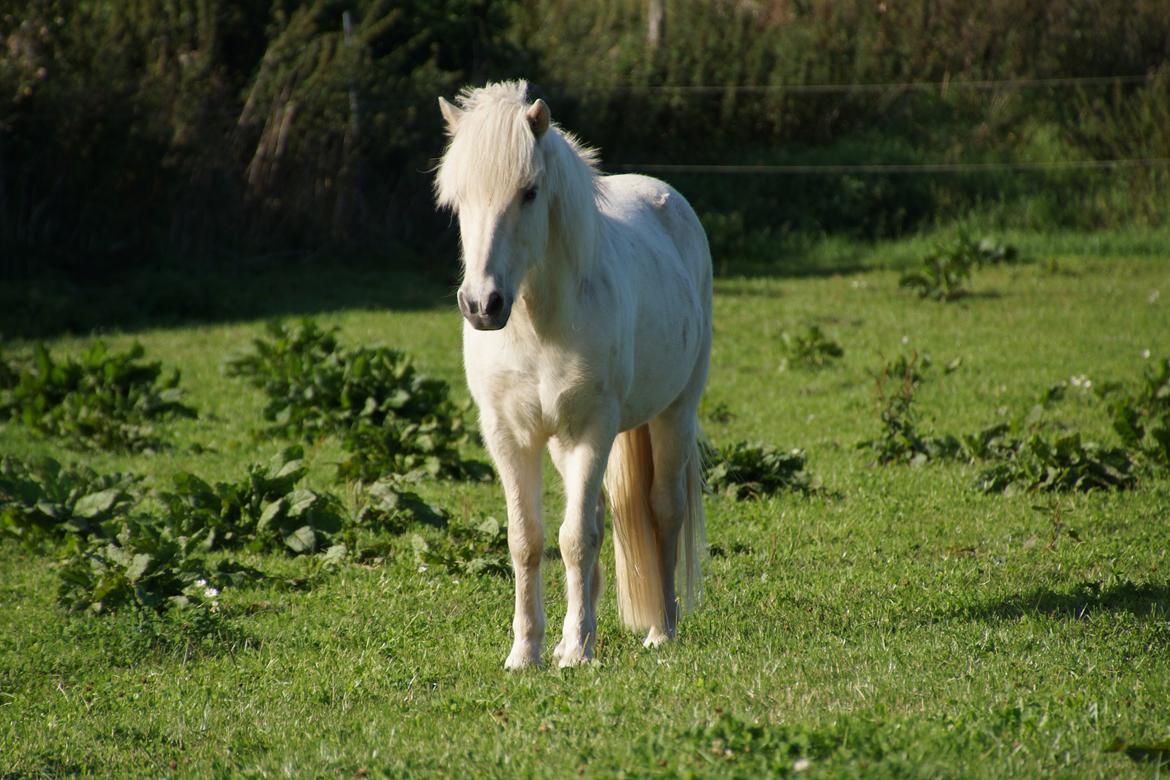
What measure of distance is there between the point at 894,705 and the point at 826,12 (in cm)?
1739

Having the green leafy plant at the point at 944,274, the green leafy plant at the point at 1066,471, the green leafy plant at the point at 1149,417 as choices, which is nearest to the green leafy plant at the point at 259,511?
the green leafy plant at the point at 1066,471

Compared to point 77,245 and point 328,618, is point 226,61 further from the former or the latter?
point 328,618

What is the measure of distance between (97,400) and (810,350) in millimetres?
5669

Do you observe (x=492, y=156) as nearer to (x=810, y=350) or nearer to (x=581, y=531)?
(x=581, y=531)

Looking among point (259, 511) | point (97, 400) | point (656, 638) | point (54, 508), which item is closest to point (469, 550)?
point (259, 511)

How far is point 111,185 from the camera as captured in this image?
46.4ft

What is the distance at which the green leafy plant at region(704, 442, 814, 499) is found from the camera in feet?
23.1

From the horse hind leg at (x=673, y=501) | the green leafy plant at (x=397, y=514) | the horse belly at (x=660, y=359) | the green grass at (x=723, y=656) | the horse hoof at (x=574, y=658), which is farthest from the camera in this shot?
the green leafy plant at (x=397, y=514)

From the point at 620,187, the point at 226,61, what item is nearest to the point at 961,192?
the point at 226,61

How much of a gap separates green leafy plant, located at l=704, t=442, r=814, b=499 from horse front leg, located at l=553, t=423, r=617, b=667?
8.63ft

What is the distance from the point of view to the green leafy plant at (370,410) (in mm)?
7551

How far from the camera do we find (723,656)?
425cm

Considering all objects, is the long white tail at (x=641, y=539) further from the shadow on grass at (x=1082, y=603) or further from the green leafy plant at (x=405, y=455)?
the green leafy plant at (x=405, y=455)

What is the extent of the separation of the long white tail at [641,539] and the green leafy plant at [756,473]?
5.73ft
